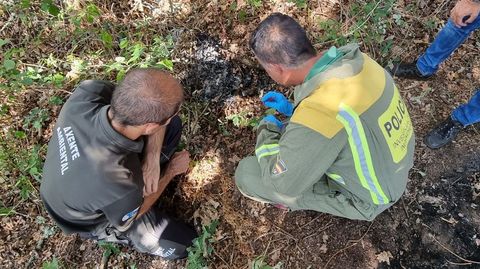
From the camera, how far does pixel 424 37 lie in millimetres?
3971

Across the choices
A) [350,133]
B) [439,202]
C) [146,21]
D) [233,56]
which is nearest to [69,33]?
[146,21]

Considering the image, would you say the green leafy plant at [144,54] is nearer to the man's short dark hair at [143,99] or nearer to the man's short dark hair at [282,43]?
the man's short dark hair at [143,99]

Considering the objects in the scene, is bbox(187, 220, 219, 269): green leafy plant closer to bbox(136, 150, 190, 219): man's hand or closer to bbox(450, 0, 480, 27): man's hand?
bbox(136, 150, 190, 219): man's hand

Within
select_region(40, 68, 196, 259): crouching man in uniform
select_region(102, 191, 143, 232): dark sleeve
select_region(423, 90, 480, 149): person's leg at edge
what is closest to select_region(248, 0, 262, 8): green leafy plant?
select_region(40, 68, 196, 259): crouching man in uniform

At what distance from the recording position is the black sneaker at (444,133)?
11.2 ft

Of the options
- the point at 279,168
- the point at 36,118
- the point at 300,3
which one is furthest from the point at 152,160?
the point at 300,3

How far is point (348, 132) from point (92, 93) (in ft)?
6.13

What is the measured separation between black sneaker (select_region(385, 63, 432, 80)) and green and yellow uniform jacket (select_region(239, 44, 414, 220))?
150 centimetres

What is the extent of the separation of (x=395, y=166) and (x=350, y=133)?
1.54 feet

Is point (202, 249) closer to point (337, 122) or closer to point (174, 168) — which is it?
point (174, 168)

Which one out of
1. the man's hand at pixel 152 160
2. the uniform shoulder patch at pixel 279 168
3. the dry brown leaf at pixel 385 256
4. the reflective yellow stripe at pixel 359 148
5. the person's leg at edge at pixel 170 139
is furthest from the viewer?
the person's leg at edge at pixel 170 139

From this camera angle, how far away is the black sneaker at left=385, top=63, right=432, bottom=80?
12.2ft

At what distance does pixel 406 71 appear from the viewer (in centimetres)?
375

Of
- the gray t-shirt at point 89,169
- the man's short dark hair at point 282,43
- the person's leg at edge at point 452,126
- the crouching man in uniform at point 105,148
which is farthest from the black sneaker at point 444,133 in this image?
the gray t-shirt at point 89,169
